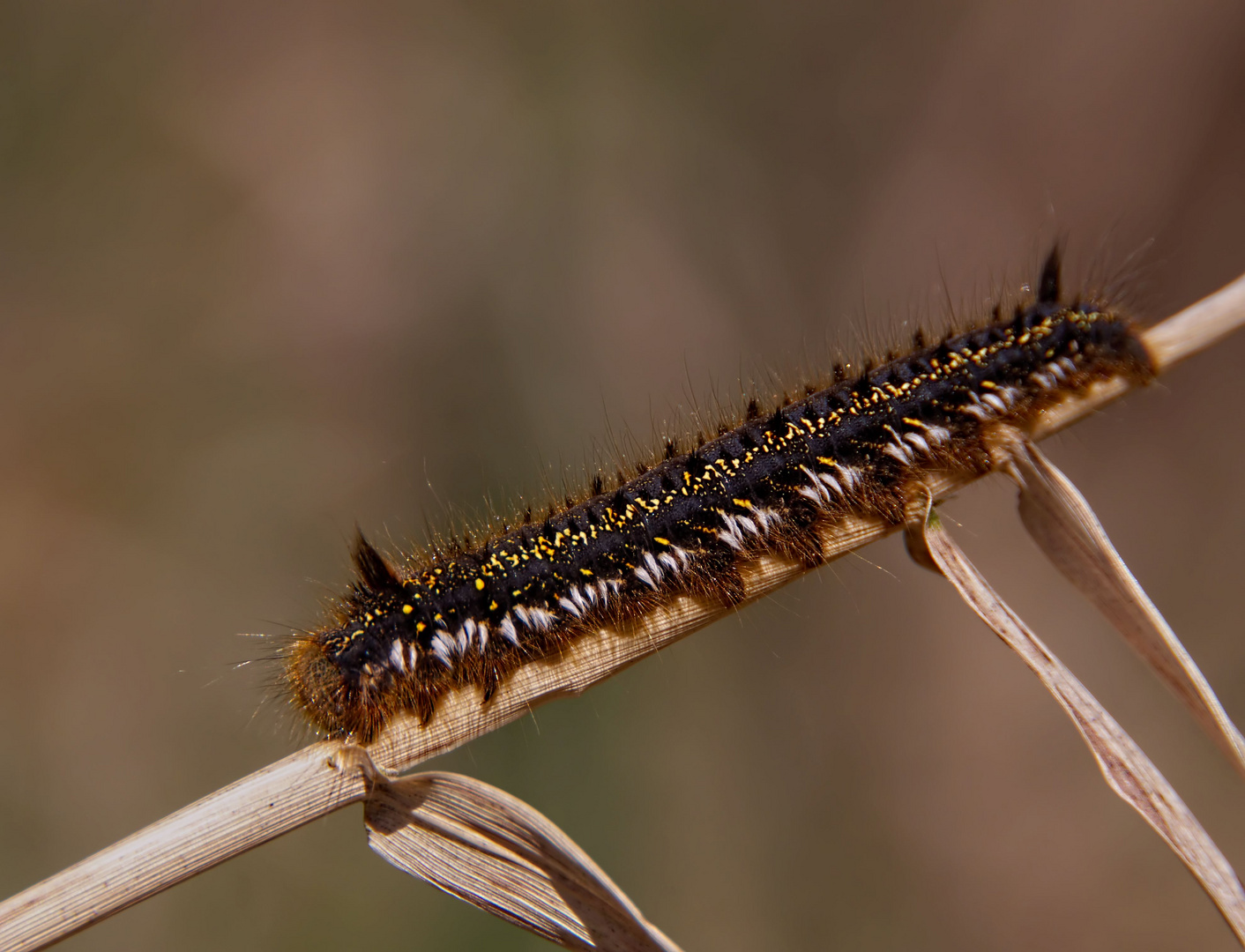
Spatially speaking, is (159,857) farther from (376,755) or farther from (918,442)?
(918,442)

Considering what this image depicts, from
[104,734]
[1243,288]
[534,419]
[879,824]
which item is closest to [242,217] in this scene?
[534,419]

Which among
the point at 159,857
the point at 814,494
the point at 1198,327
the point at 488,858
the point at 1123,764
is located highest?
the point at 814,494

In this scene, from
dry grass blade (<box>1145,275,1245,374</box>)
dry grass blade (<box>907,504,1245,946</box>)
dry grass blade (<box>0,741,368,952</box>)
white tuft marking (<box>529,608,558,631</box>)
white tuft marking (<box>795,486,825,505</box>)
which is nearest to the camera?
dry grass blade (<box>907,504,1245,946</box>)

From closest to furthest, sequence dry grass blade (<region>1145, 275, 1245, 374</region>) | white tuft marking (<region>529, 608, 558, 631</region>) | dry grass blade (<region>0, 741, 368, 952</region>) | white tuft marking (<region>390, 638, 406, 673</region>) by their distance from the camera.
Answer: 1. dry grass blade (<region>0, 741, 368, 952</region>)
2. dry grass blade (<region>1145, 275, 1245, 374</region>)
3. white tuft marking (<region>390, 638, 406, 673</region>)
4. white tuft marking (<region>529, 608, 558, 631</region>)

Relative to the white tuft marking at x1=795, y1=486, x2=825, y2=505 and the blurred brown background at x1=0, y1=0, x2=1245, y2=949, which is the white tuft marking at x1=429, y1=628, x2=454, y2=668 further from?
the blurred brown background at x1=0, y1=0, x2=1245, y2=949

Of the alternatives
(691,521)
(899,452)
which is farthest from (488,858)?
(899,452)

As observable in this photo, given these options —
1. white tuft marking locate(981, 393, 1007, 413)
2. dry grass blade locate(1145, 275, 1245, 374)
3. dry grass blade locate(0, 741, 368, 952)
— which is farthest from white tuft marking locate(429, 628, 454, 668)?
dry grass blade locate(1145, 275, 1245, 374)
